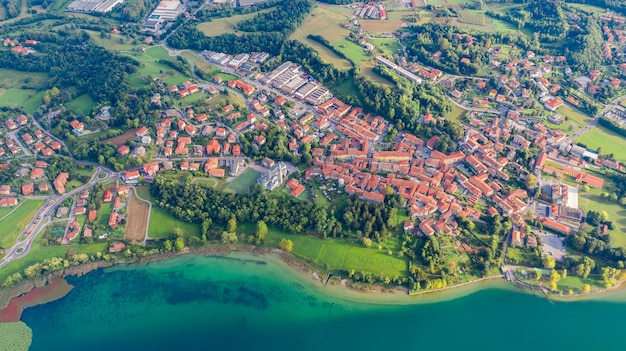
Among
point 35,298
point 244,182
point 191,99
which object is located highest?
point 191,99

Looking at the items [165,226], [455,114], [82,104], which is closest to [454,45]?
[455,114]

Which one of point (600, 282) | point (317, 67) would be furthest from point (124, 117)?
point (600, 282)

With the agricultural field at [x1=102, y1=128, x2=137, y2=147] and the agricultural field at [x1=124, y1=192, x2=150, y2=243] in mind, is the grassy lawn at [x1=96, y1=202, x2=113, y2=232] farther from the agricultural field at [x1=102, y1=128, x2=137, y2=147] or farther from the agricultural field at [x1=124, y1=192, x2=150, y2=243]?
the agricultural field at [x1=102, y1=128, x2=137, y2=147]

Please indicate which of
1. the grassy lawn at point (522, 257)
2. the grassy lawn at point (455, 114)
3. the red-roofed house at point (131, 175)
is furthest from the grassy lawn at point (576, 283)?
the red-roofed house at point (131, 175)

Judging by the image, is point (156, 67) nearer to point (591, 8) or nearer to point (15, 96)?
point (15, 96)

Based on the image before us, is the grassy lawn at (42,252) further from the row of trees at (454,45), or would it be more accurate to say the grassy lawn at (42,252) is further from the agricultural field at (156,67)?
the row of trees at (454,45)

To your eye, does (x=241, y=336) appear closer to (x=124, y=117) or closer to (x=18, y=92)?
(x=124, y=117)
